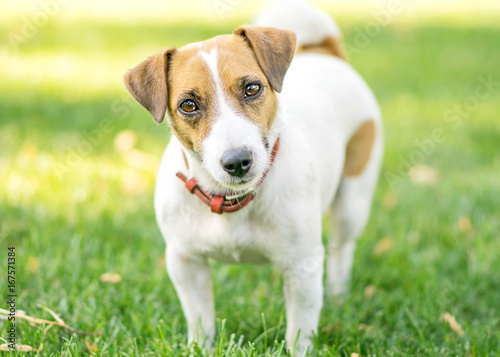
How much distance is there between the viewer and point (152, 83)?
3.04 m

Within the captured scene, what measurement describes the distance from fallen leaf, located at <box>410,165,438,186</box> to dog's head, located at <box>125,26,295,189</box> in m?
3.15

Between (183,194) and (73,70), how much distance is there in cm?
552

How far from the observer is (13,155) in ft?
18.8

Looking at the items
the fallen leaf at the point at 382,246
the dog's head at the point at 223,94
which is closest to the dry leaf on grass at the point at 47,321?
the dog's head at the point at 223,94

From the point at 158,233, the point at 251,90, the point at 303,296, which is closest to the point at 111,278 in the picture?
the point at 158,233

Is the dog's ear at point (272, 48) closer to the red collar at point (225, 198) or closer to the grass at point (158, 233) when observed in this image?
the red collar at point (225, 198)

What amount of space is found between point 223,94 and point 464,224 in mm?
2912

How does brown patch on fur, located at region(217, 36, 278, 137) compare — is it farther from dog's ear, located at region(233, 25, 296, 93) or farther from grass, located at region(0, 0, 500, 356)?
grass, located at region(0, 0, 500, 356)

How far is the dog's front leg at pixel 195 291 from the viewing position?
3344 mm

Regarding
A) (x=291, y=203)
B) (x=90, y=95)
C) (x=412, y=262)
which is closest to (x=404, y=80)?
(x=90, y=95)

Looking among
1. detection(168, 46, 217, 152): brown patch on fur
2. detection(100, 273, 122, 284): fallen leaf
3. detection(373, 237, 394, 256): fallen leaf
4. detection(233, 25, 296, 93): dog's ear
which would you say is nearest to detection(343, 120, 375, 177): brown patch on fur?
detection(373, 237, 394, 256): fallen leaf

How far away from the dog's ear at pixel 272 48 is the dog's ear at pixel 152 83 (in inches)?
15.1

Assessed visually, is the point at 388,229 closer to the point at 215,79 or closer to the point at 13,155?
the point at 215,79

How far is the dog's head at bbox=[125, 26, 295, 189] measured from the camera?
9.13 ft
